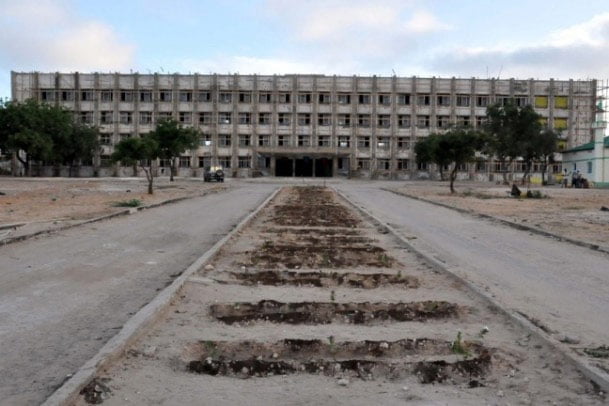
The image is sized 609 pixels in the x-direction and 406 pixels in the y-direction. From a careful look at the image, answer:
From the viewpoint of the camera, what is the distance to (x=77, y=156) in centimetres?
9244

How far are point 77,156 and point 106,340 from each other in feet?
303

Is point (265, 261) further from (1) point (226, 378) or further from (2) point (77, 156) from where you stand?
(2) point (77, 156)

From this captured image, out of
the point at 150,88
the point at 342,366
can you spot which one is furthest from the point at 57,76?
the point at 342,366

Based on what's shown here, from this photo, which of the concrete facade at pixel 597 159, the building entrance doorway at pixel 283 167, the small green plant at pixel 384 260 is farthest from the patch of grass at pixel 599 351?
the building entrance doorway at pixel 283 167

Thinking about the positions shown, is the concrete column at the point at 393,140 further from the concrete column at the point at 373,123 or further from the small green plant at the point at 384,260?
the small green plant at the point at 384,260

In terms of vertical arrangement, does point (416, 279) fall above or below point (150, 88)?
below

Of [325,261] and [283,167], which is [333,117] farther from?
[325,261]

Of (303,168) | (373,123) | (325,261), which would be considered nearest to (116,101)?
(303,168)

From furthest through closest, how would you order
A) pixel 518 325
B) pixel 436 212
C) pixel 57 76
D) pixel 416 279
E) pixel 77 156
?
pixel 57 76, pixel 77 156, pixel 436 212, pixel 416 279, pixel 518 325

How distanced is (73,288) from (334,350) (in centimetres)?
479

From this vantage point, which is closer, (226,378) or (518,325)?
(226,378)

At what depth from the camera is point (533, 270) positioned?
36.6ft

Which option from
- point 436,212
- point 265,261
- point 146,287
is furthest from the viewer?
point 436,212

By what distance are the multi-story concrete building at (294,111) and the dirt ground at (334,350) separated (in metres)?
88.7
